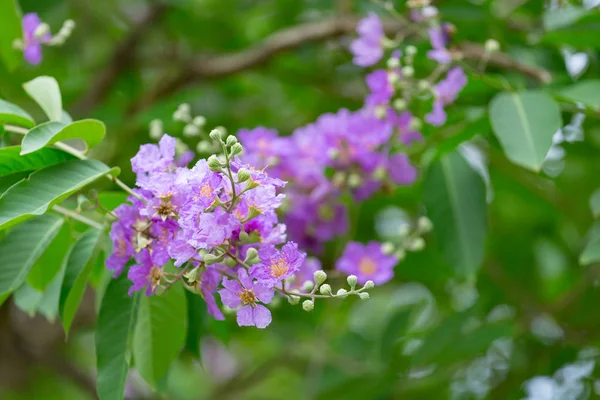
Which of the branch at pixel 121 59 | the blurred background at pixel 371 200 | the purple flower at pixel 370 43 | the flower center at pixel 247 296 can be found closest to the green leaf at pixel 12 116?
the flower center at pixel 247 296

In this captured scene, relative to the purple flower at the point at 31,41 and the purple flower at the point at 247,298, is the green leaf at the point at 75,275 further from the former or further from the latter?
the purple flower at the point at 31,41

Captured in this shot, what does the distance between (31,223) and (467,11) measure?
3.59 ft

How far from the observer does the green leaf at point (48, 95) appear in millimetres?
1024

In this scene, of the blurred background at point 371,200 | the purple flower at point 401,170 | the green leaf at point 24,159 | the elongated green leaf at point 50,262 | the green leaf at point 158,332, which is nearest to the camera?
the green leaf at point 24,159

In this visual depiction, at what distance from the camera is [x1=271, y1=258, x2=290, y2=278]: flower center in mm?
826

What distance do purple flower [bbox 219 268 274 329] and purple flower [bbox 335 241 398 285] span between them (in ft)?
1.87

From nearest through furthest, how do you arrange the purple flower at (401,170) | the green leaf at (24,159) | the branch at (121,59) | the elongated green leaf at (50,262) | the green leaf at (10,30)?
the green leaf at (24,159) < the elongated green leaf at (50,262) < the green leaf at (10,30) < the purple flower at (401,170) < the branch at (121,59)

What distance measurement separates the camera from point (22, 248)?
1.02 metres

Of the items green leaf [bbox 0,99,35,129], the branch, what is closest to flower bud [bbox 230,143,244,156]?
green leaf [bbox 0,99,35,129]

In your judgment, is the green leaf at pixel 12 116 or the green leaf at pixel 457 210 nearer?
the green leaf at pixel 12 116

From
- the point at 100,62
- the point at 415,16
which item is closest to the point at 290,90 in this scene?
the point at 100,62

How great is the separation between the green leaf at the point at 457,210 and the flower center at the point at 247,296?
2.18 ft

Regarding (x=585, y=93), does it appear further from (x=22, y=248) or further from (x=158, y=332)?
(x=22, y=248)

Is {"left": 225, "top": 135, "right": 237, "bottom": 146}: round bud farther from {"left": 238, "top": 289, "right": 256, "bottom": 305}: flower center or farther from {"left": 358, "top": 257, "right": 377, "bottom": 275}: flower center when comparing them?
{"left": 358, "top": 257, "right": 377, "bottom": 275}: flower center
